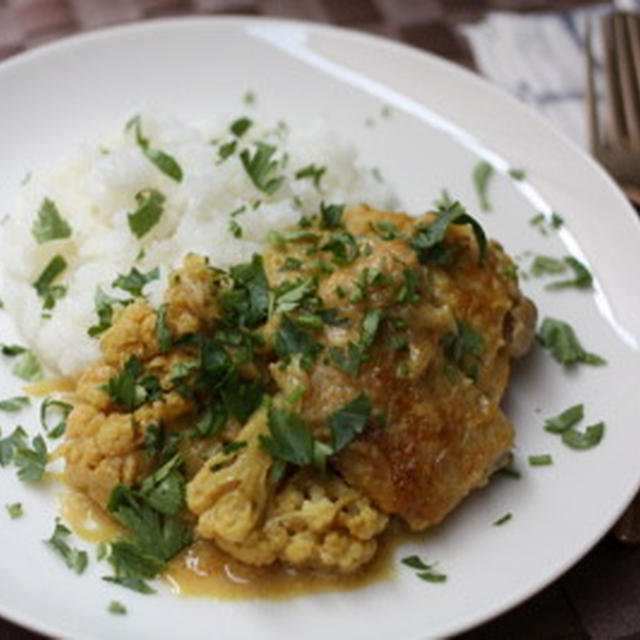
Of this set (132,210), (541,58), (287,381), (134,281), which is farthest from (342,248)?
(541,58)

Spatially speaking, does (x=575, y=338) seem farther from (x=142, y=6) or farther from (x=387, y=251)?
(x=142, y=6)

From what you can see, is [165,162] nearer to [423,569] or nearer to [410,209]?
[410,209]

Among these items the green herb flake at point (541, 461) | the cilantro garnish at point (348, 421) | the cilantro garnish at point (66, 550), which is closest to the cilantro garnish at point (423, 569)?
the cilantro garnish at point (348, 421)

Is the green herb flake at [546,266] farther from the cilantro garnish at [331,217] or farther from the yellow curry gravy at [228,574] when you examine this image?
the yellow curry gravy at [228,574]

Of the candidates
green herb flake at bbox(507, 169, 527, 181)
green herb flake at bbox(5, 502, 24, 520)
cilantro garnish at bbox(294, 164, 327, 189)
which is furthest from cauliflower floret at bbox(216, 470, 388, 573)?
green herb flake at bbox(507, 169, 527, 181)

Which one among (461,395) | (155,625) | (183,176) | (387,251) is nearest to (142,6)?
(183,176)

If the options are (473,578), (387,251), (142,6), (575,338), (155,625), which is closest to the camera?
(155,625)
